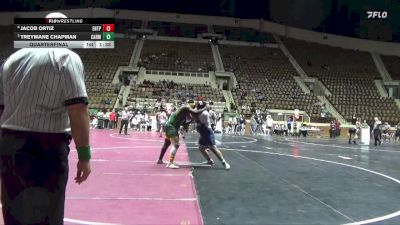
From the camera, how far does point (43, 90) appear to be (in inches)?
105

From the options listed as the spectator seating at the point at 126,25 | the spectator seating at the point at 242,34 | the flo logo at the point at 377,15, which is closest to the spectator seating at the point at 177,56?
the spectator seating at the point at 126,25

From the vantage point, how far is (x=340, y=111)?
1419 inches

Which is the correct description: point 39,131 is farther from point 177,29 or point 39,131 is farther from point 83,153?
point 177,29

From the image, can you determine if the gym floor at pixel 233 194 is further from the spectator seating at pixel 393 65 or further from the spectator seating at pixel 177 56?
the spectator seating at pixel 393 65

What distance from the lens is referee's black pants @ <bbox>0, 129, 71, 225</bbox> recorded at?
2.62m

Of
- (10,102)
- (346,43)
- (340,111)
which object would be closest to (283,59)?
(346,43)

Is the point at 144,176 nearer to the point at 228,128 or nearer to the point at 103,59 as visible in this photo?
the point at 228,128

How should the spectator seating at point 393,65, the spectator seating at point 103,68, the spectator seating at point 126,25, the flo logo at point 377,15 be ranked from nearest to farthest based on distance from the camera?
the flo logo at point 377,15
the spectator seating at point 103,68
the spectator seating at point 393,65
the spectator seating at point 126,25

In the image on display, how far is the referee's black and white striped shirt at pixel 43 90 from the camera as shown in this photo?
268 centimetres

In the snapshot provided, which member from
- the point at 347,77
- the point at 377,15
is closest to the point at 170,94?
the point at 377,15

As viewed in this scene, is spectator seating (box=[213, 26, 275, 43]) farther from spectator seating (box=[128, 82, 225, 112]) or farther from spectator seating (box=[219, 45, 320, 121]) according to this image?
spectator seating (box=[128, 82, 225, 112])

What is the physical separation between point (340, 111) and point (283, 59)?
1188 cm
